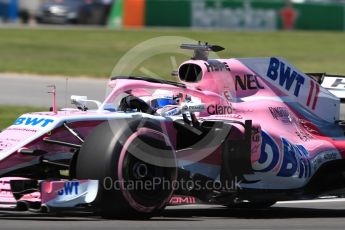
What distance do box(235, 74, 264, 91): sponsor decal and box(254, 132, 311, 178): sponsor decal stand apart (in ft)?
1.93

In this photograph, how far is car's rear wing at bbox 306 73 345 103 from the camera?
10.6 metres

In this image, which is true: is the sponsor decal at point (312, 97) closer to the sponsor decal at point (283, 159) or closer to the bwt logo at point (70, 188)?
the sponsor decal at point (283, 159)

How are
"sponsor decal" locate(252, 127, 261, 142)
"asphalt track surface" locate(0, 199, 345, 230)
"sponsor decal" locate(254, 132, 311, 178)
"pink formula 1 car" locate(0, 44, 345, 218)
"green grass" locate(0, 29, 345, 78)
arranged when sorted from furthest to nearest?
"green grass" locate(0, 29, 345, 78), "sponsor decal" locate(254, 132, 311, 178), "sponsor decal" locate(252, 127, 261, 142), "pink formula 1 car" locate(0, 44, 345, 218), "asphalt track surface" locate(0, 199, 345, 230)

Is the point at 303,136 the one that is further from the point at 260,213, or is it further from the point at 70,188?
the point at 70,188

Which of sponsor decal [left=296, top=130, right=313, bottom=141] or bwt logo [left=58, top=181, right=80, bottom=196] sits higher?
sponsor decal [left=296, top=130, right=313, bottom=141]

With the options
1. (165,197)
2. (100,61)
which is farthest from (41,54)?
(165,197)

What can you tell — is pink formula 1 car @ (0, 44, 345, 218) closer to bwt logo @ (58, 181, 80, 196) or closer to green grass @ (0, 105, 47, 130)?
bwt logo @ (58, 181, 80, 196)

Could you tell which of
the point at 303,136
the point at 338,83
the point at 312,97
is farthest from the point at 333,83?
the point at 303,136

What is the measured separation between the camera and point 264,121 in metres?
9.28

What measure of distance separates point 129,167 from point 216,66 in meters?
1.71

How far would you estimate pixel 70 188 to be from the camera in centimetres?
793

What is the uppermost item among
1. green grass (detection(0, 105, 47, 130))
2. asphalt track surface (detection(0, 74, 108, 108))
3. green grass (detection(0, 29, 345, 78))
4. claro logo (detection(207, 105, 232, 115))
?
claro logo (detection(207, 105, 232, 115))

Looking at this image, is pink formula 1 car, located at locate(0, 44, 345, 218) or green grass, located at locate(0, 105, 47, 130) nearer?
pink formula 1 car, located at locate(0, 44, 345, 218)

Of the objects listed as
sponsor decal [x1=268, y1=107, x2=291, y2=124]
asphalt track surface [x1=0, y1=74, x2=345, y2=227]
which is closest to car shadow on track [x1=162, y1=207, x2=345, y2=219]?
asphalt track surface [x1=0, y1=74, x2=345, y2=227]
